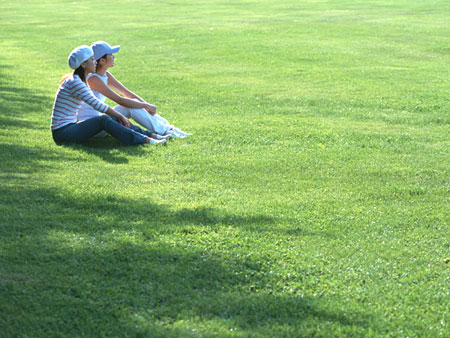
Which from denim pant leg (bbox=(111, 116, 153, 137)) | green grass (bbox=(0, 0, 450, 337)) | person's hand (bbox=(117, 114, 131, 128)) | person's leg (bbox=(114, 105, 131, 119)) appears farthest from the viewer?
person's leg (bbox=(114, 105, 131, 119))

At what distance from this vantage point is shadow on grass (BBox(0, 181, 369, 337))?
3.84 meters

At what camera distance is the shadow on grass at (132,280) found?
384 cm

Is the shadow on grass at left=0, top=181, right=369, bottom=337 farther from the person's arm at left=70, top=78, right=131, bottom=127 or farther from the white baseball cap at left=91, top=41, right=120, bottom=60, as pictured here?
the white baseball cap at left=91, top=41, right=120, bottom=60

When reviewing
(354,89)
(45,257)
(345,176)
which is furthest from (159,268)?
(354,89)

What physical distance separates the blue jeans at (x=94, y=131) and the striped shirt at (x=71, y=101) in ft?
0.33

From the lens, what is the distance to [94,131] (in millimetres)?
7910

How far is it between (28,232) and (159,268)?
48.9 inches

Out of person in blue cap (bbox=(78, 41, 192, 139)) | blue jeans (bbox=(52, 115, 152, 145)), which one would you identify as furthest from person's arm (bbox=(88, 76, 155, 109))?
blue jeans (bbox=(52, 115, 152, 145))

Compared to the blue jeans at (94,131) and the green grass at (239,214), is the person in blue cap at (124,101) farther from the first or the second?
the blue jeans at (94,131)

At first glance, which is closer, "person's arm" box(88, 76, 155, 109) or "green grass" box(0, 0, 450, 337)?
"green grass" box(0, 0, 450, 337)

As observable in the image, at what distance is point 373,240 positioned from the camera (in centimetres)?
524

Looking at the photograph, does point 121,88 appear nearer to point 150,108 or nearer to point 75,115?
point 150,108

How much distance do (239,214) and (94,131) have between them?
2.93 metres

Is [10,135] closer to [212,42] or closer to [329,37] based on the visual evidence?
[212,42]
